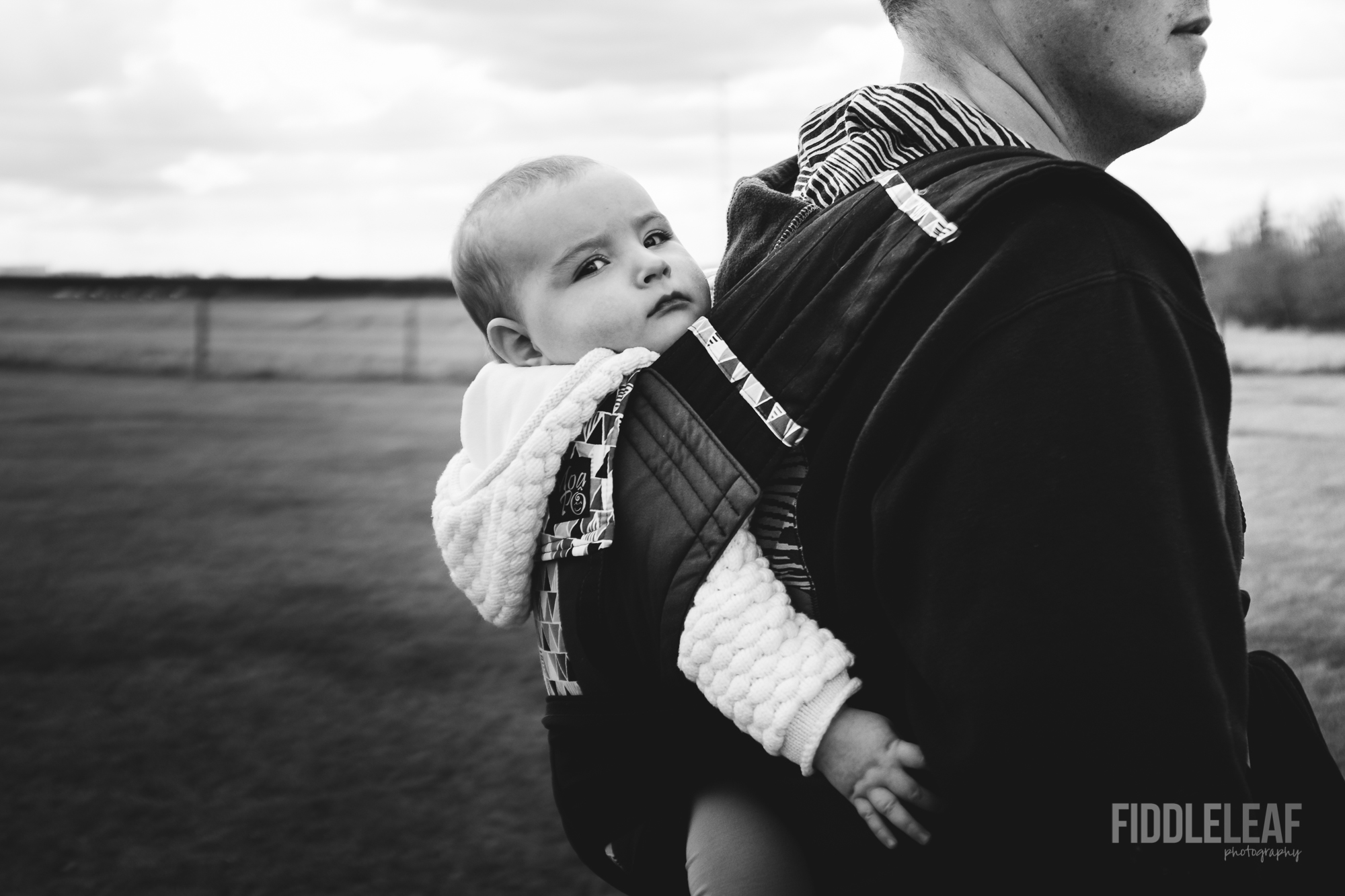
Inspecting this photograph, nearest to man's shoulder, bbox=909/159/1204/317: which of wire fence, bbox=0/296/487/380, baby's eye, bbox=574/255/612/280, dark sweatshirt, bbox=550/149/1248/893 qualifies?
dark sweatshirt, bbox=550/149/1248/893

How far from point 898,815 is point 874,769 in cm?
5

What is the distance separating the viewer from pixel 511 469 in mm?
1388

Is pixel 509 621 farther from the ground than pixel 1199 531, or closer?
closer

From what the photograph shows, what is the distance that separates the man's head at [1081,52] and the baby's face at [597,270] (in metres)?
0.38

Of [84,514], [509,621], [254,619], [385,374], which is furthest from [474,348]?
[509,621]

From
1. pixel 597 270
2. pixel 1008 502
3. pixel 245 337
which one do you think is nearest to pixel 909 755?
pixel 1008 502

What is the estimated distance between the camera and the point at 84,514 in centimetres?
698

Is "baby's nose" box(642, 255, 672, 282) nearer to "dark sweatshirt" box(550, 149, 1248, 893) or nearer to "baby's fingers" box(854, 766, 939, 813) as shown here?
→ "dark sweatshirt" box(550, 149, 1248, 893)

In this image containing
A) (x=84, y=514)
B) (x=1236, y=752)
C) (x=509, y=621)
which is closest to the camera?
(x=1236, y=752)

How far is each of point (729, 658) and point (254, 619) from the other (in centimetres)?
417

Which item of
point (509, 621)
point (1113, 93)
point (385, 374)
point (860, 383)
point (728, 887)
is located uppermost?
point (1113, 93)

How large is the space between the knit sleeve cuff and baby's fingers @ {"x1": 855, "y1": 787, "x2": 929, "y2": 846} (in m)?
0.07

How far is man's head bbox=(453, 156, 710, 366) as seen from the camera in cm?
153

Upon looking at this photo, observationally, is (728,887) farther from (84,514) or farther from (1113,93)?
(84,514)
